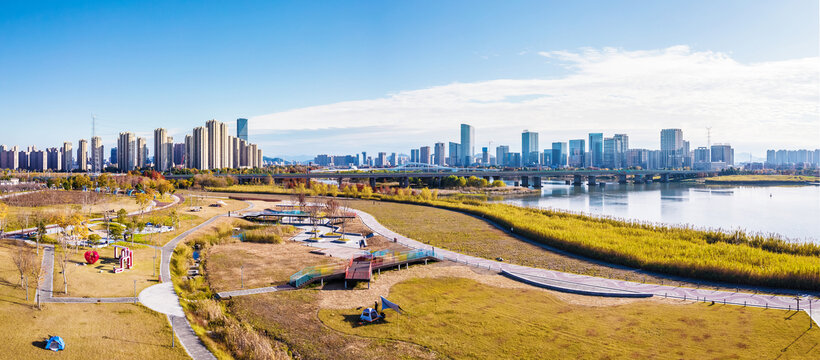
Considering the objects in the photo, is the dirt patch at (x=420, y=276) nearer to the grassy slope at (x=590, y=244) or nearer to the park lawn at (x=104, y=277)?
the grassy slope at (x=590, y=244)

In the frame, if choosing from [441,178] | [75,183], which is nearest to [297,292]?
[75,183]

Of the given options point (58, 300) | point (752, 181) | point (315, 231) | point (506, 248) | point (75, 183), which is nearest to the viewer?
point (58, 300)

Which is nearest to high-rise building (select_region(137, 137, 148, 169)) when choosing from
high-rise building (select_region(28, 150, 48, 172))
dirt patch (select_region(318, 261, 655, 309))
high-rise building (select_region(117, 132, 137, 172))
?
high-rise building (select_region(117, 132, 137, 172))

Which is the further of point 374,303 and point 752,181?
point 752,181

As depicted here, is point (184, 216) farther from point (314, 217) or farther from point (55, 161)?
point (55, 161)

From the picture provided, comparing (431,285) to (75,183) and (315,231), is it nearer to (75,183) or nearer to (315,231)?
(315,231)

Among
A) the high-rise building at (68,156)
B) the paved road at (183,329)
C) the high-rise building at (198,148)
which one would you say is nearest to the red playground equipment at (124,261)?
the paved road at (183,329)
